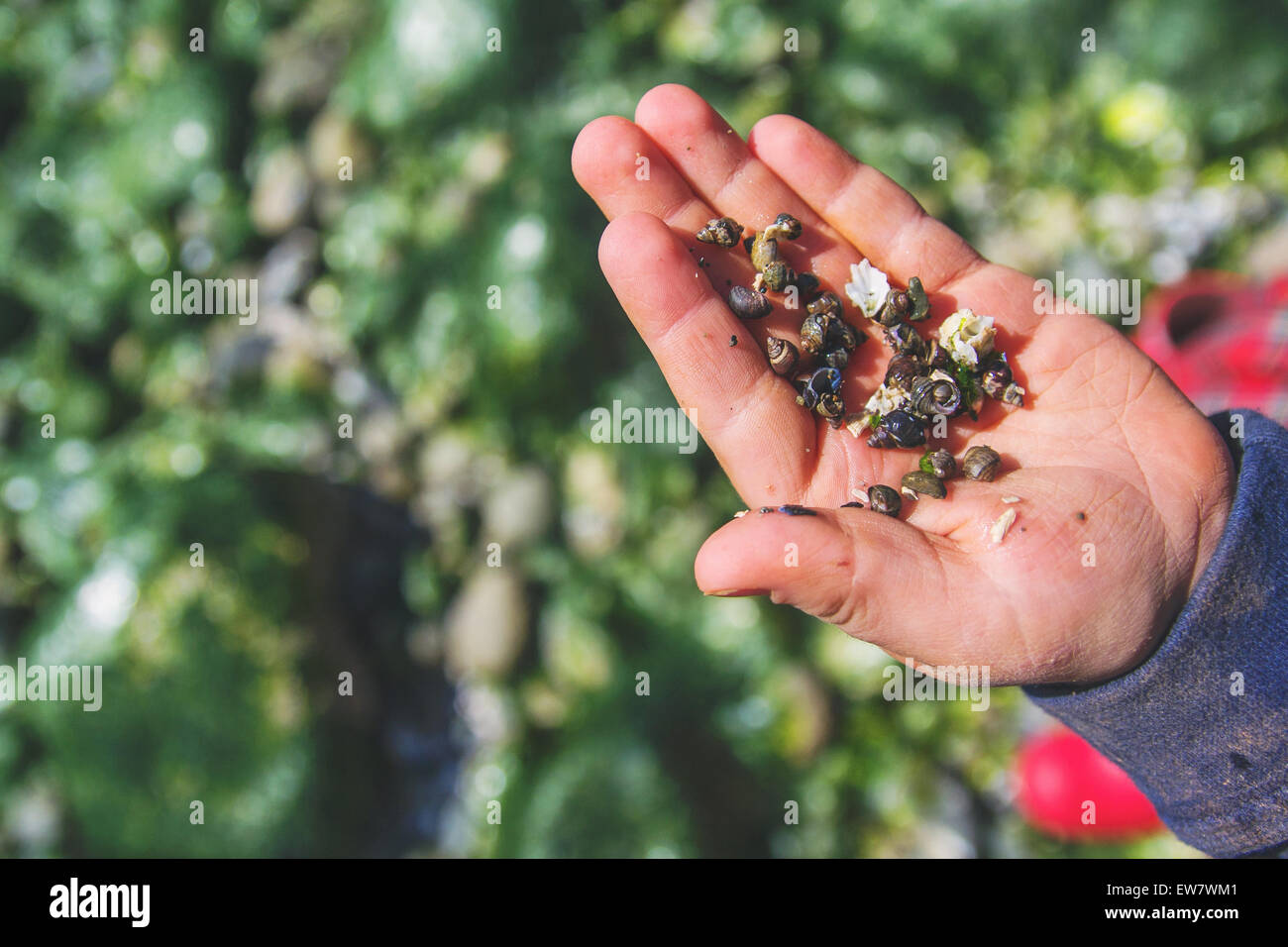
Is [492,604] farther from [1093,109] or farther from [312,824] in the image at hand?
[1093,109]

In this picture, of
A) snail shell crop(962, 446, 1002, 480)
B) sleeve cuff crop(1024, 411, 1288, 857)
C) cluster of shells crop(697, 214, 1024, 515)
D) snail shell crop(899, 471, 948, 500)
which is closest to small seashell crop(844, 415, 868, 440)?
cluster of shells crop(697, 214, 1024, 515)

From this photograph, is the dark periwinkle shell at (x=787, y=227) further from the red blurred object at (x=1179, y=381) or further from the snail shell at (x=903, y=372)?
the red blurred object at (x=1179, y=381)

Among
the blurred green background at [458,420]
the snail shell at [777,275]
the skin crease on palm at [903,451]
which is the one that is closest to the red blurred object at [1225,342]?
the blurred green background at [458,420]

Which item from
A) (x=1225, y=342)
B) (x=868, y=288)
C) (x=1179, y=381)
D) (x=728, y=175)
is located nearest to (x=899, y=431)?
(x=868, y=288)

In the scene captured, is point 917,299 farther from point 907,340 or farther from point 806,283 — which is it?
point 806,283

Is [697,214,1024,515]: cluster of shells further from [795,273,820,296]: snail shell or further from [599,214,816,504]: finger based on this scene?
[599,214,816,504]: finger
